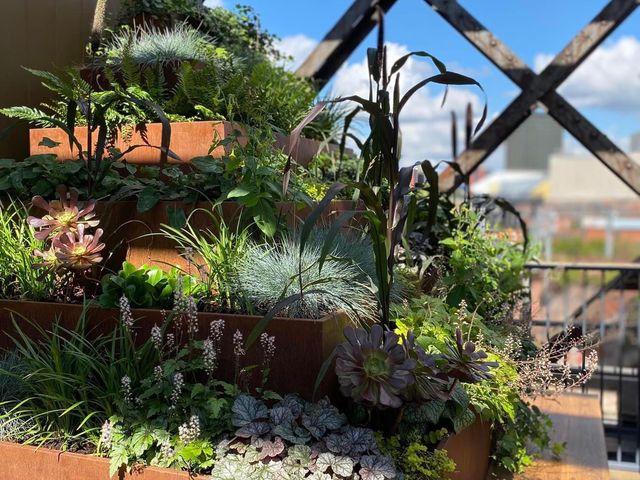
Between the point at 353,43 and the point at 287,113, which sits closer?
the point at 287,113

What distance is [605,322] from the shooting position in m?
7.09

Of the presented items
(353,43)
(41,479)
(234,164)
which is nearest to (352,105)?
(353,43)

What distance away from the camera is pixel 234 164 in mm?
2252

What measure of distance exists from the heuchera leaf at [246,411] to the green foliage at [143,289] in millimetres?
515

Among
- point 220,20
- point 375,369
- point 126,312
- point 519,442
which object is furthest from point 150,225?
point 220,20

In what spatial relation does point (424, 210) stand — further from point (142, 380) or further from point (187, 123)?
point (142, 380)

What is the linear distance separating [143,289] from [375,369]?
93cm

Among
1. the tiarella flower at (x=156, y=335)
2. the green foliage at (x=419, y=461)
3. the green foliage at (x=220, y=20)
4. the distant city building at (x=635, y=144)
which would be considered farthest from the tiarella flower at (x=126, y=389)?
the distant city building at (x=635, y=144)

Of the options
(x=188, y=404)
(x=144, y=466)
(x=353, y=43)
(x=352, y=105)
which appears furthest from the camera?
(x=353, y=43)

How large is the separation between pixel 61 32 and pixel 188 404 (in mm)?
2850

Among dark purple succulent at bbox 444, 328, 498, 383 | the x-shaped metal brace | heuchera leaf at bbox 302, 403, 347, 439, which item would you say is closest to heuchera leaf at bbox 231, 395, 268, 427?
heuchera leaf at bbox 302, 403, 347, 439

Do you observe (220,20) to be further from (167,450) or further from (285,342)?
(167,450)

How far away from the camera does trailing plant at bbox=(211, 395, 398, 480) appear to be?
1501 millimetres

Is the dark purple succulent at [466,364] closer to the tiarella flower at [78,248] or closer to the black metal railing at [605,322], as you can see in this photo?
the black metal railing at [605,322]
